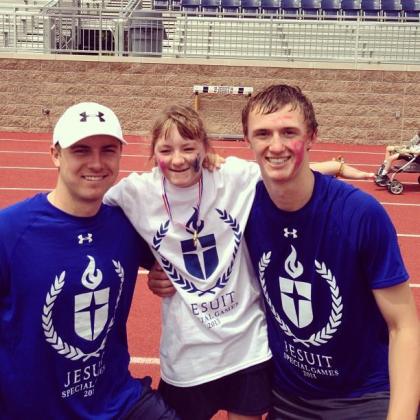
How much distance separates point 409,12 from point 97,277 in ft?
75.1

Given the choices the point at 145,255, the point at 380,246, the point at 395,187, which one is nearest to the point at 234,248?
the point at 145,255

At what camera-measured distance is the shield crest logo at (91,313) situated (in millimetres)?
2445

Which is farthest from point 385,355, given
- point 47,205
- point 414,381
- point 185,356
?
point 47,205

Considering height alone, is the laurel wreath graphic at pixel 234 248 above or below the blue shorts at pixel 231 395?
above

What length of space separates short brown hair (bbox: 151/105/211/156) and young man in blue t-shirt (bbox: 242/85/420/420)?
0.23 m

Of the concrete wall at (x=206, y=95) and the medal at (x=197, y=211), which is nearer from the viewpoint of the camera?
the medal at (x=197, y=211)

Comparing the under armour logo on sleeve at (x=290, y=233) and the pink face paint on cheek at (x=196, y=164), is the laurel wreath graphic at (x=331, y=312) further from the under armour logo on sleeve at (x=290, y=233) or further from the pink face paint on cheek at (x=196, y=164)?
the pink face paint on cheek at (x=196, y=164)

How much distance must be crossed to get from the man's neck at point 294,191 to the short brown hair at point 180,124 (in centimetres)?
40

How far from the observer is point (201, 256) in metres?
2.72

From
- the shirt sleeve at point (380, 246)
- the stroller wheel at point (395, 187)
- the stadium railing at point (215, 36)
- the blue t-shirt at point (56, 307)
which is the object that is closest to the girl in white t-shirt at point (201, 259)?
the blue t-shirt at point (56, 307)

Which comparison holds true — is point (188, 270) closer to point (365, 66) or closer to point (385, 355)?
point (385, 355)

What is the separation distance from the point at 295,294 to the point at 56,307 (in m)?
0.90

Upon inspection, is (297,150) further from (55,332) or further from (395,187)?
(395,187)

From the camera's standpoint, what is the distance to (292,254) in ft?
8.35
